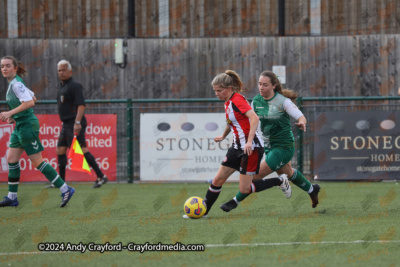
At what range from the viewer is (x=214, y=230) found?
6.47 meters

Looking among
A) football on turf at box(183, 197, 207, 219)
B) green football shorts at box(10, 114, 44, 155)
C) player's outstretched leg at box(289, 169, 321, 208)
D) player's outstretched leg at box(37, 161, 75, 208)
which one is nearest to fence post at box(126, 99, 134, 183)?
player's outstretched leg at box(37, 161, 75, 208)

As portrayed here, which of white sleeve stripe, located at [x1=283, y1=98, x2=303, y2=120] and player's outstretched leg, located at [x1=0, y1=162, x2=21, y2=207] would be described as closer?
white sleeve stripe, located at [x1=283, y1=98, x2=303, y2=120]

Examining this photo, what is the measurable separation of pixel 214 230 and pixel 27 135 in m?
3.32

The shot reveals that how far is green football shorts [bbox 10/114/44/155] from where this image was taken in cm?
863

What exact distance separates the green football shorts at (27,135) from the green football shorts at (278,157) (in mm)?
3047

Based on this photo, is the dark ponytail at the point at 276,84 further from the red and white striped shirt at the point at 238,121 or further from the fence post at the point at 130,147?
the fence post at the point at 130,147

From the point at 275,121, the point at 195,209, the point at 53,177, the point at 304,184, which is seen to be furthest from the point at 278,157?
the point at 53,177

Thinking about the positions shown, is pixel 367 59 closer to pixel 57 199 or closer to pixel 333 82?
pixel 333 82

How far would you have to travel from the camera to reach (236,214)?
793 cm

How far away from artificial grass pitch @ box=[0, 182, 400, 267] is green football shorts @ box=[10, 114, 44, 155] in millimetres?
799

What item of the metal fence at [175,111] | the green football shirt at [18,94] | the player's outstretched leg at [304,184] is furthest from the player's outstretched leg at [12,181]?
the metal fence at [175,111]

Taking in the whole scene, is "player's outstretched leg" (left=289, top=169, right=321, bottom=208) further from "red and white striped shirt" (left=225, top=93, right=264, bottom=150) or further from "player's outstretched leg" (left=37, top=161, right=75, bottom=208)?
"player's outstretched leg" (left=37, top=161, right=75, bottom=208)

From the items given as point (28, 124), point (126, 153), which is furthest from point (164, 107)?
point (28, 124)

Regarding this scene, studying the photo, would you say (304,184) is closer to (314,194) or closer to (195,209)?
(314,194)
